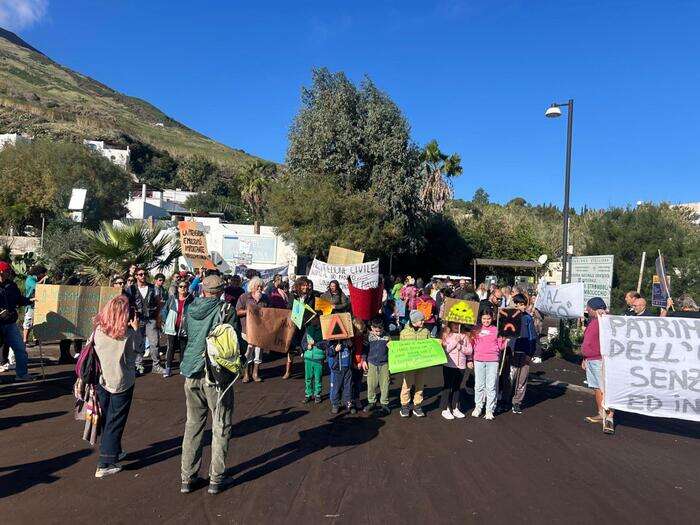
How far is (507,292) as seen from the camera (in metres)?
12.7

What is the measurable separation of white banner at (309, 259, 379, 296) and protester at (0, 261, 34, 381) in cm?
755

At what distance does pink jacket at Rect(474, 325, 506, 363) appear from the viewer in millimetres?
7246

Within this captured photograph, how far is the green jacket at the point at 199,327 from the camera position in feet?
15.7

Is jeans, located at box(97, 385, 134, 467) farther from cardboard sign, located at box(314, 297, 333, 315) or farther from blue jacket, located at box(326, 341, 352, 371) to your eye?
cardboard sign, located at box(314, 297, 333, 315)

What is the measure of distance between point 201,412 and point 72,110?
125 m

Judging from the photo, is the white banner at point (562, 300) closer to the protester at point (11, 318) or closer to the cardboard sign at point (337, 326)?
the cardboard sign at point (337, 326)

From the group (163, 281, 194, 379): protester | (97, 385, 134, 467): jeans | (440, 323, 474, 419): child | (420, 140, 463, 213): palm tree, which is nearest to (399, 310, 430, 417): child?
(440, 323, 474, 419): child

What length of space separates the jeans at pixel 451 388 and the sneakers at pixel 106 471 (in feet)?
14.2

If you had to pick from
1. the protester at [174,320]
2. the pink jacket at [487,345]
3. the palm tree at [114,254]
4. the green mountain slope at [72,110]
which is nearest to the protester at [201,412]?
the pink jacket at [487,345]

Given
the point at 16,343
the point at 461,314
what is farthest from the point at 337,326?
the point at 16,343

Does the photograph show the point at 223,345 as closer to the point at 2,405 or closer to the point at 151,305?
the point at 2,405

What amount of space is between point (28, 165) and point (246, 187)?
19.2 meters

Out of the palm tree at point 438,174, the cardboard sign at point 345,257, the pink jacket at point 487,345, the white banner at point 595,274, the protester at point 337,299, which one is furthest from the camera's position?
the palm tree at point 438,174

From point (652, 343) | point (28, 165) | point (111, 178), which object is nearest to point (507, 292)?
point (652, 343)
